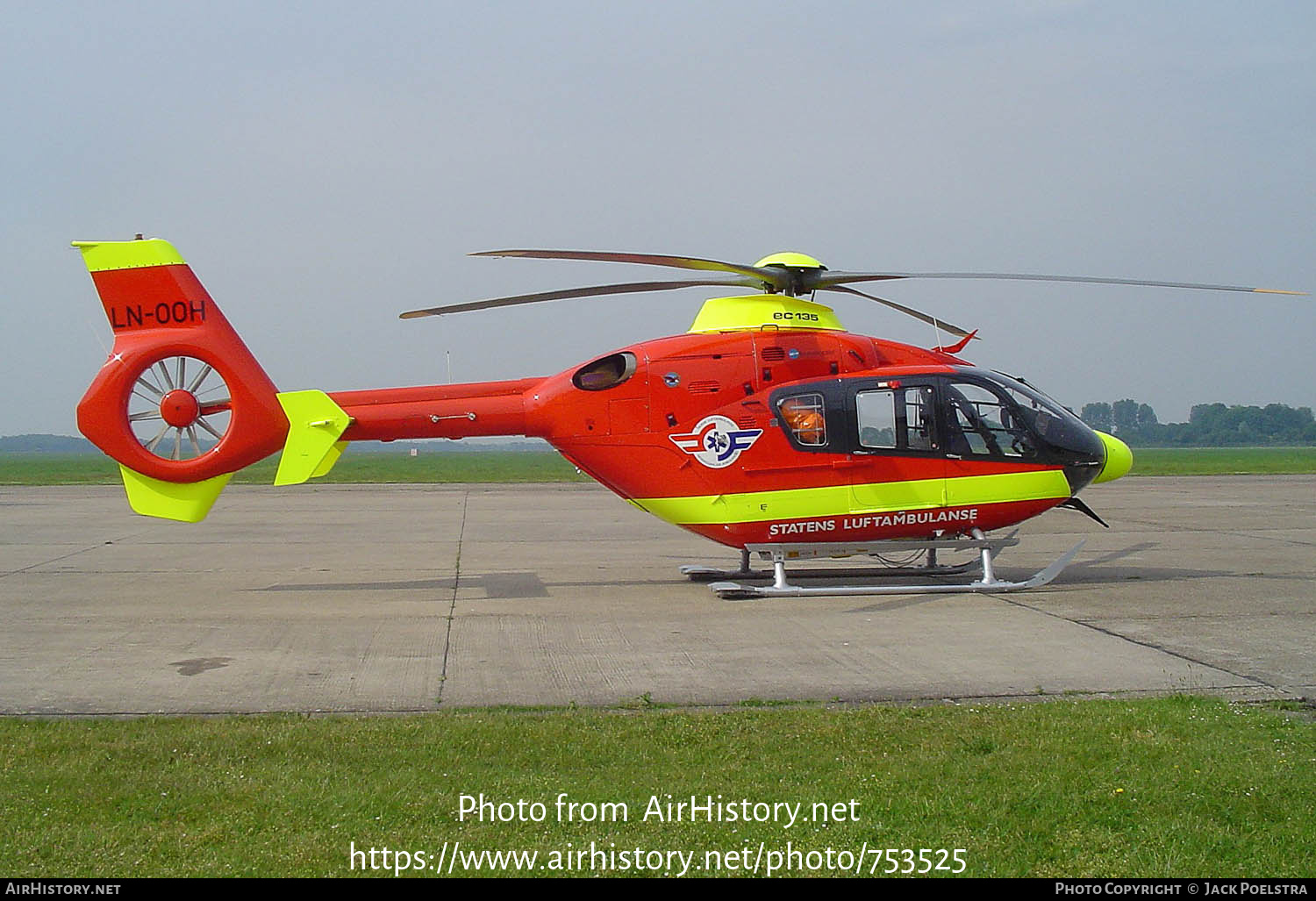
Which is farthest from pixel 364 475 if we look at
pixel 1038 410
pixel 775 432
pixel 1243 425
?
pixel 1243 425

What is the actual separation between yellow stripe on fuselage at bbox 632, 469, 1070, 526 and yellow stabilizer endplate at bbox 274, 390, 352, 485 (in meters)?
3.87

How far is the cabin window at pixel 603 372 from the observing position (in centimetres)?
1292

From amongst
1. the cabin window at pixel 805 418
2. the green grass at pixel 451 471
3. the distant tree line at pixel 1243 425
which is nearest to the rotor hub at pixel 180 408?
the cabin window at pixel 805 418

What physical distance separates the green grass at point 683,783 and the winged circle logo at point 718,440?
5.66m

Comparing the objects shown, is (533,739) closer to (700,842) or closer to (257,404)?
(700,842)

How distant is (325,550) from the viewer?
1739cm

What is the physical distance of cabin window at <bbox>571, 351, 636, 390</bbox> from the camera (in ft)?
42.4

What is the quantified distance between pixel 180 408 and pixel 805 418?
7066 mm

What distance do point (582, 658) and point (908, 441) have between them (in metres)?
5.45

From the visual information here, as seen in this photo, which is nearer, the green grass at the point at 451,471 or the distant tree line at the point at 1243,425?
the green grass at the point at 451,471

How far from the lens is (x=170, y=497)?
12305mm

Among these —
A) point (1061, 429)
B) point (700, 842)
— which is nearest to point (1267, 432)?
point (1061, 429)

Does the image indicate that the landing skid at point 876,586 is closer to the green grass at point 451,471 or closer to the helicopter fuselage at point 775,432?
the helicopter fuselage at point 775,432

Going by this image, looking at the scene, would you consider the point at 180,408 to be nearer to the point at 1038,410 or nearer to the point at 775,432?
the point at 775,432
